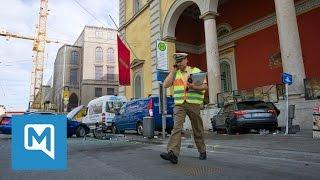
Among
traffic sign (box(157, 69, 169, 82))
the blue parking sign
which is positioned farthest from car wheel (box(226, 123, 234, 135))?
the blue parking sign

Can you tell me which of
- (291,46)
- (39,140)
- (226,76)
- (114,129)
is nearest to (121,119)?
(114,129)

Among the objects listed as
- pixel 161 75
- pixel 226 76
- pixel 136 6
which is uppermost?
pixel 136 6

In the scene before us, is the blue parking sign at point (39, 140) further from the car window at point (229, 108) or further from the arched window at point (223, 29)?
the arched window at point (223, 29)

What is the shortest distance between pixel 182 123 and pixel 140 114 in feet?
36.4

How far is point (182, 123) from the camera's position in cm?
657

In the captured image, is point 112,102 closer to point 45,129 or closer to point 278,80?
point 278,80

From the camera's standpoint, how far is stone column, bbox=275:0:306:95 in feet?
49.6

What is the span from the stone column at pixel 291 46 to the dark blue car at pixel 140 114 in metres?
5.41

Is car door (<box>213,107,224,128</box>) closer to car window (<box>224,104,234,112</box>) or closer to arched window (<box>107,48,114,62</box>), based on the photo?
car window (<box>224,104,234,112</box>)

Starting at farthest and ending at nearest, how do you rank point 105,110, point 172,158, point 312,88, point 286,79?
point 105,110
point 312,88
point 286,79
point 172,158

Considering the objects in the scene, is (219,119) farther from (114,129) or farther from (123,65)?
(123,65)

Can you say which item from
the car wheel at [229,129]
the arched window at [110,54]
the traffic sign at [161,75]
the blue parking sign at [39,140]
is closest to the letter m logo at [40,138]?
the blue parking sign at [39,140]

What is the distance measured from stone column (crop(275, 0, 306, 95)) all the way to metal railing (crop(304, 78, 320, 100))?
0.63ft

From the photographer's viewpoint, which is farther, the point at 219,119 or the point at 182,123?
the point at 219,119
